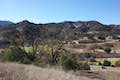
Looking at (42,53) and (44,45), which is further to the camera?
(44,45)

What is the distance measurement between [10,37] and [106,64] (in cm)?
1803

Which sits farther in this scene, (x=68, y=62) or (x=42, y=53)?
(x=42, y=53)

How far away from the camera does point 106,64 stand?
154 ft

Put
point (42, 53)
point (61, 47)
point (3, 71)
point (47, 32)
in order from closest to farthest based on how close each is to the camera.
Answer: point (3, 71), point (42, 53), point (61, 47), point (47, 32)

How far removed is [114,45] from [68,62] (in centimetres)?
8237

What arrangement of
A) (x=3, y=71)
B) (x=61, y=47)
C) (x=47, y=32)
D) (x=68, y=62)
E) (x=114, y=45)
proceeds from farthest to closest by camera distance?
(x=114, y=45), (x=47, y=32), (x=61, y=47), (x=68, y=62), (x=3, y=71)

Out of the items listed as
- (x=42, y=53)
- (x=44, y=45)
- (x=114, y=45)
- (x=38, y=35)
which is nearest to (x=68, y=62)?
(x=42, y=53)

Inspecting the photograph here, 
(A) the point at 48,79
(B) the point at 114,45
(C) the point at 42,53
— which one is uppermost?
(A) the point at 48,79

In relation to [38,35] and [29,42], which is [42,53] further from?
[38,35]

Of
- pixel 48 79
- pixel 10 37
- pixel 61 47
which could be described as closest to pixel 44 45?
pixel 61 47

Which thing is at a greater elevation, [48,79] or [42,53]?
[48,79]

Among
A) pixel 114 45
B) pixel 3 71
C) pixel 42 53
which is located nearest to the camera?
pixel 3 71

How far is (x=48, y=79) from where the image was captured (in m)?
8.08

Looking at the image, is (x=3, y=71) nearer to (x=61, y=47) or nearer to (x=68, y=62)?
(x=68, y=62)
